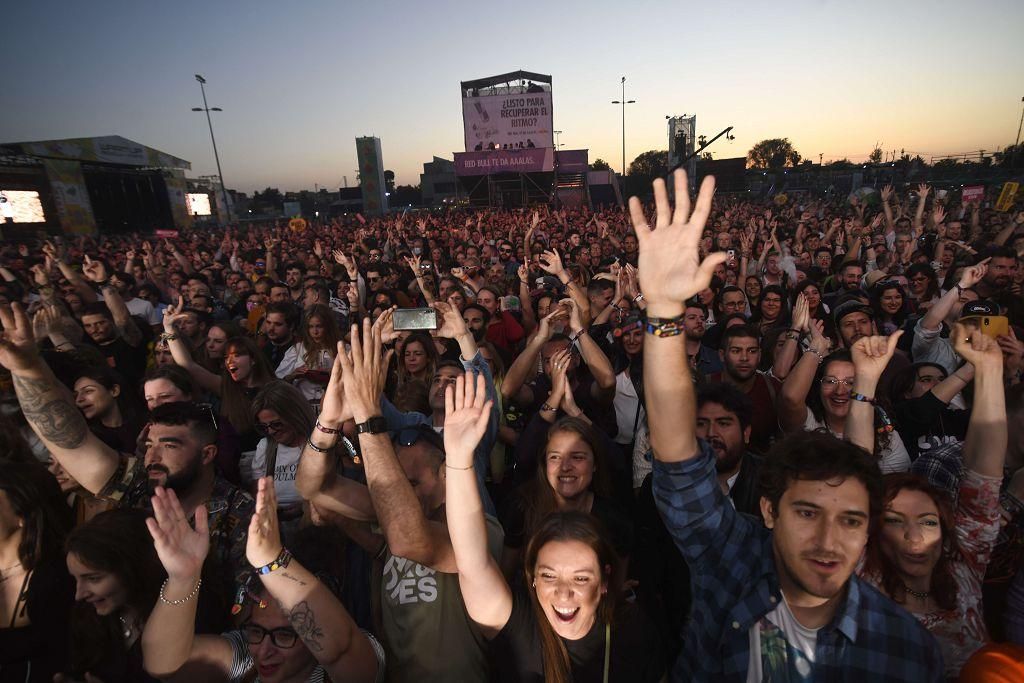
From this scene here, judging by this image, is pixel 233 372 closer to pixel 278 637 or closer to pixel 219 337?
pixel 219 337

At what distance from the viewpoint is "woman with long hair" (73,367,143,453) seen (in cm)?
343

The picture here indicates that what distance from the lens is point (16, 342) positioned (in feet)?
8.76

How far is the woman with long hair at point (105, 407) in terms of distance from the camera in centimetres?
343

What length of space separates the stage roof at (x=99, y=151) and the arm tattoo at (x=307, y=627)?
36.7 metres

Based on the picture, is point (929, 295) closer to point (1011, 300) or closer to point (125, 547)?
point (1011, 300)

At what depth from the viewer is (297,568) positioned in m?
1.82

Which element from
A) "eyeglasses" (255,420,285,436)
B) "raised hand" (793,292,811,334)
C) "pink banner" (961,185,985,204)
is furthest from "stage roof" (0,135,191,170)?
"pink banner" (961,185,985,204)

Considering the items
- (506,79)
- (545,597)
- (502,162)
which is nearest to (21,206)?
(502,162)

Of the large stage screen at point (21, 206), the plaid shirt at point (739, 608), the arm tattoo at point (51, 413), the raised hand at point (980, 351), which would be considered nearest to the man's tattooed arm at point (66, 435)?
the arm tattoo at point (51, 413)

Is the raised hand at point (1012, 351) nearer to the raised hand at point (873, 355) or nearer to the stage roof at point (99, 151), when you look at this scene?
the raised hand at point (873, 355)

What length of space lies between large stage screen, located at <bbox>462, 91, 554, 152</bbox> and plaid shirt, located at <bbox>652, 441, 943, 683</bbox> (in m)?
31.5

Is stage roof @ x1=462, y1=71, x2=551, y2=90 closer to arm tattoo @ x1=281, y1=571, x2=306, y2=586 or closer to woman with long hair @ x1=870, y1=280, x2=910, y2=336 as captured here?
woman with long hair @ x1=870, y1=280, x2=910, y2=336

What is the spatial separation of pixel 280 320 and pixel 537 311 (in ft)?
10.4

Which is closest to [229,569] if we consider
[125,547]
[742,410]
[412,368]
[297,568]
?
[125,547]
